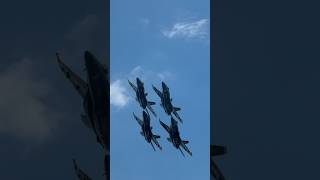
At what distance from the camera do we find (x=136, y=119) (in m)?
51.3

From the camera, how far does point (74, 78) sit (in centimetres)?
8938

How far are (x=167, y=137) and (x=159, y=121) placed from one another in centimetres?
750

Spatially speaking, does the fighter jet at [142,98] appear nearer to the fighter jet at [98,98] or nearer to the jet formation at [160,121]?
the jet formation at [160,121]

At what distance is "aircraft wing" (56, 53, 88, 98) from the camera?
285 feet

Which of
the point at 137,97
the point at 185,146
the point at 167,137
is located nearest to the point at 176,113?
the point at 137,97

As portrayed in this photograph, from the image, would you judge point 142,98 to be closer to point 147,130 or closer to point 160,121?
point 147,130

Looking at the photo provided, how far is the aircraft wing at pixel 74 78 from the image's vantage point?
86.7m

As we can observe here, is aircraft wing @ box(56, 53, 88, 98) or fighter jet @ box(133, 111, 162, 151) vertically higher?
aircraft wing @ box(56, 53, 88, 98)
